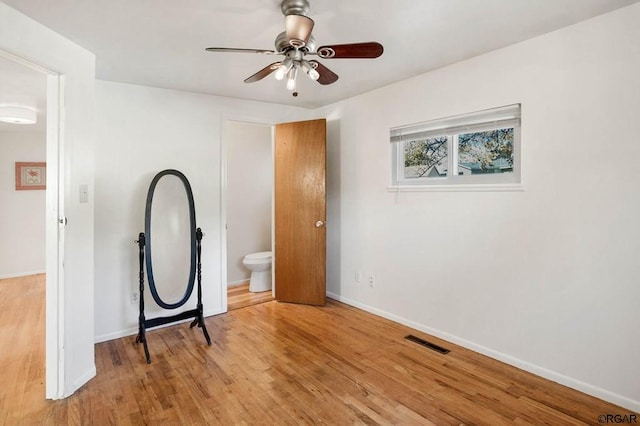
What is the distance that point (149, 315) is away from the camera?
10.7 ft

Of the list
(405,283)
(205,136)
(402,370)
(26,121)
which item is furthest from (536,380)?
(26,121)

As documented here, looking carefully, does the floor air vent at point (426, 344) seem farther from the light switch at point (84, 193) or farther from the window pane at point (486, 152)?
the light switch at point (84, 193)

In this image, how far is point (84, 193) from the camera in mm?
2348

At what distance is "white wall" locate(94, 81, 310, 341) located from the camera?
301 cm

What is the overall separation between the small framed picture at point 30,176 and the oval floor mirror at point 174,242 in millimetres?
3906

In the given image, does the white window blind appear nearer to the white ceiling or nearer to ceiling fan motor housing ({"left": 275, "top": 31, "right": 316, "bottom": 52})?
the white ceiling

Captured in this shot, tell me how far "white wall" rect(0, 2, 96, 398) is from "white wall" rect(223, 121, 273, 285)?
7.88 ft

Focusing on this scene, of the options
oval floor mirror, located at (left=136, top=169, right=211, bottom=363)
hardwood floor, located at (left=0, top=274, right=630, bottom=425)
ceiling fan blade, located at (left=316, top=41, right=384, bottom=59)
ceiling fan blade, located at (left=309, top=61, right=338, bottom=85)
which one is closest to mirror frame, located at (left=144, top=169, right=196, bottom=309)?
oval floor mirror, located at (left=136, top=169, right=211, bottom=363)

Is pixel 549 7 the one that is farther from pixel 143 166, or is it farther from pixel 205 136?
pixel 143 166

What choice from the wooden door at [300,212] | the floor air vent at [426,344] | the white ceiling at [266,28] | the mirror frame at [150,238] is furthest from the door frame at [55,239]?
the floor air vent at [426,344]

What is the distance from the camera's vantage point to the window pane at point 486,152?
258 cm

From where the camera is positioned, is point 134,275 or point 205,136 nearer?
point 134,275

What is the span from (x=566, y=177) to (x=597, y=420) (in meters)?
1.45

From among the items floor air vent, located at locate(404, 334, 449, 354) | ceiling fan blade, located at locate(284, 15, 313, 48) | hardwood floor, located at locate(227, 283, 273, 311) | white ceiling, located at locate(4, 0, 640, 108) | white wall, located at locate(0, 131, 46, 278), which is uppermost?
white ceiling, located at locate(4, 0, 640, 108)
